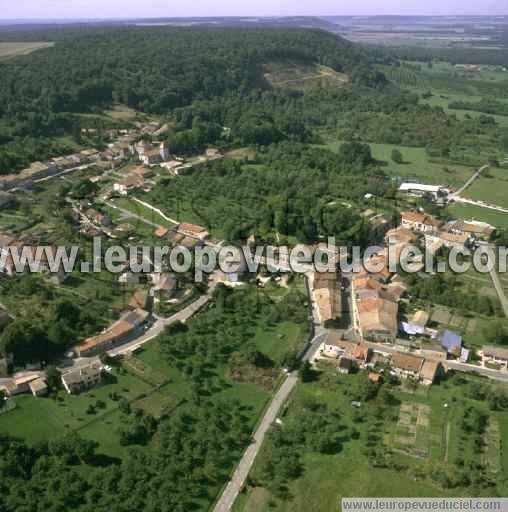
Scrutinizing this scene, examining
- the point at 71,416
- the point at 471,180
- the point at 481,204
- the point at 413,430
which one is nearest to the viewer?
the point at 413,430

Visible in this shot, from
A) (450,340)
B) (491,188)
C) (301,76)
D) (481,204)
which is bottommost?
(450,340)

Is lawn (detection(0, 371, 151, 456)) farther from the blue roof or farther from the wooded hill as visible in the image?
the wooded hill

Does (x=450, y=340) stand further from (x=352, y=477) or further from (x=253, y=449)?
(x=253, y=449)

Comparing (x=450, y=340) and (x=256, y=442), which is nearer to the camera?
(x=256, y=442)

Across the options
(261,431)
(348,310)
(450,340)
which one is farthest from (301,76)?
(261,431)

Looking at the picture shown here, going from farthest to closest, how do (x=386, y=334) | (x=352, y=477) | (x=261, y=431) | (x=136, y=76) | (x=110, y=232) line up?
(x=136, y=76) < (x=110, y=232) < (x=386, y=334) < (x=261, y=431) < (x=352, y=477)

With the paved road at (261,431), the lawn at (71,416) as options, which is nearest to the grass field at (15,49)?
the lawn at (71,416)

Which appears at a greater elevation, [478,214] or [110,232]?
[110,232]

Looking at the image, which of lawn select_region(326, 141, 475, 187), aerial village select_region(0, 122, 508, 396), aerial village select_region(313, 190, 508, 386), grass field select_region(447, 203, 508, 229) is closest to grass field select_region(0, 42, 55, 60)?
aerial village select_region(0, 122, 508, 396)

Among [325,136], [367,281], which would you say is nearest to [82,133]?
[325,136]
